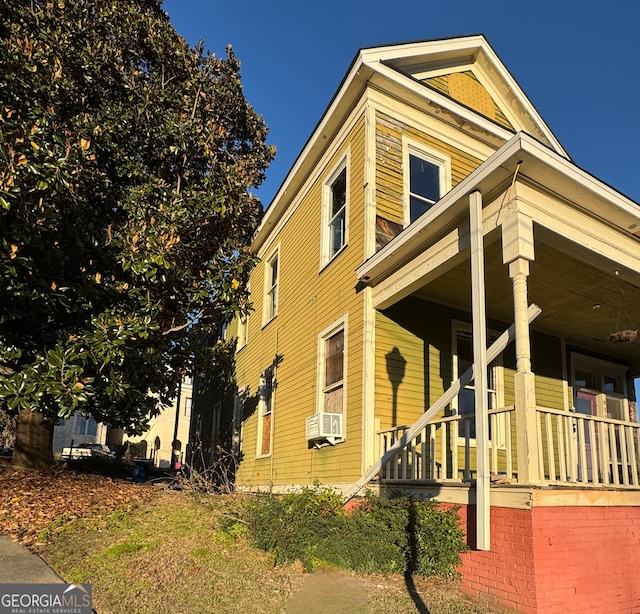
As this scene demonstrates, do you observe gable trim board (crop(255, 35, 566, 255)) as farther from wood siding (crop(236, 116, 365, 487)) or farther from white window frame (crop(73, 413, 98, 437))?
white window frame (crop(73, 413, 98, 437))

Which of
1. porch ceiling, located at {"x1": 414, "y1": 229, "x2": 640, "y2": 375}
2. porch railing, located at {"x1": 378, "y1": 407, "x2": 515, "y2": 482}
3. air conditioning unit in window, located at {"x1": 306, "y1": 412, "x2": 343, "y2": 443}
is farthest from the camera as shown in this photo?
air conditioning unit in window, located at {"x1": 306, "y1": 412, "x2": 343, "y2": 443}

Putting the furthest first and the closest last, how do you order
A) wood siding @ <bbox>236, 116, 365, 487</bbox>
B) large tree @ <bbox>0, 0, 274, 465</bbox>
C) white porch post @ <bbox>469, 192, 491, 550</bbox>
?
wood siding @ <bbox>236, 116, 365, 487</bbox> < large tree @ <bbox>0, 0, 274, 465</bbox> < white porch post @ <bbox>469, 192, 491, 550</bbox>

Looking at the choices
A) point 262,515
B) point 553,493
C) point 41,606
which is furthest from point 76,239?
point 553,493

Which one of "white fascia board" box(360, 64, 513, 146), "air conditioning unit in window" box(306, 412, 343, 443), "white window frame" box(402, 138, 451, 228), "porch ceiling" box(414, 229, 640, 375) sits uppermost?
"white fascia board" box(360, 64, 513, 146)

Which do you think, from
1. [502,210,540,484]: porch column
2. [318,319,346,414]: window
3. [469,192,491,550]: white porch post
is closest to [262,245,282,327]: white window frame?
[318,319,346,414]: window

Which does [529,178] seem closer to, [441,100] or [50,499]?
[441,100]

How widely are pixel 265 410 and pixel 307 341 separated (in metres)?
3.10

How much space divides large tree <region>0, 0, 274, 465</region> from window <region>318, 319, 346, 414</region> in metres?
2.00

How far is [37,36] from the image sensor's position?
9562mm

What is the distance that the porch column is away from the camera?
5.01 meters

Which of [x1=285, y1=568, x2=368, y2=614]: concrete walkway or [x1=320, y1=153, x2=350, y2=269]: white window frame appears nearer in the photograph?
Result: [x1=285, y1=568, x2=368, y2=614]: concrete walkway

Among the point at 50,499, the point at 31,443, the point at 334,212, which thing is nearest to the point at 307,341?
the point at 334,212

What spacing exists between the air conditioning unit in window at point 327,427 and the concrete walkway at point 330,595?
252 centimetres

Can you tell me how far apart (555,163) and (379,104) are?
4.44m
